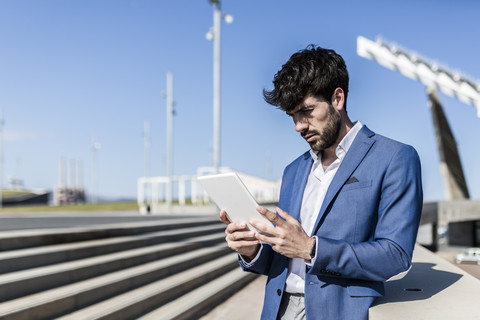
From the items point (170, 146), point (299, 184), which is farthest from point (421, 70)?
point (299, 184)

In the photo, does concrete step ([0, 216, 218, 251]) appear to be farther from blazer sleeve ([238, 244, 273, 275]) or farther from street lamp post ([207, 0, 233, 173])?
street lamp post ([207, 0, 233, 173])

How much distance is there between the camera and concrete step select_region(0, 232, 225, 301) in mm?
4410

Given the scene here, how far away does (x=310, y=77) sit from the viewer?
1659mm

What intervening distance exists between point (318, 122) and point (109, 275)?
196 inches

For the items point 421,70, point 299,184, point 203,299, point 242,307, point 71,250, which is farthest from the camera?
point 421,70

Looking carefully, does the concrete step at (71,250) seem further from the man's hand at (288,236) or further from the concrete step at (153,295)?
the man's hand at (288,236)

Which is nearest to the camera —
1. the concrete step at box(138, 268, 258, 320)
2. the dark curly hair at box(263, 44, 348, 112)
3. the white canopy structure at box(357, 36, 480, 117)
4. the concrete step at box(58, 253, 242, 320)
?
the dark curly hair at box(263, 44, 348, 112)

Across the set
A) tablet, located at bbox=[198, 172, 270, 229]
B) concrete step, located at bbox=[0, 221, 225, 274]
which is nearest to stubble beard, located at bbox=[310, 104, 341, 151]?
tablet, located at bbox=[198, 172, 270, 229]

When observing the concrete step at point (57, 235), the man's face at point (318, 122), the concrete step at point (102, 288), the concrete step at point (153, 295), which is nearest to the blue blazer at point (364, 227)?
the man's face at point (318, 122)

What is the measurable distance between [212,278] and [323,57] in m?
6.84

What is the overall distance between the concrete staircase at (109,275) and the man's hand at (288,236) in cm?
349

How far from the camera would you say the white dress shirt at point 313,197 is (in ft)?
5.69

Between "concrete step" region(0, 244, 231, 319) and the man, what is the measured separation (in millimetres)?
3308

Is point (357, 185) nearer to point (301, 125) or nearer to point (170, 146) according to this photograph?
point (301, 125)
